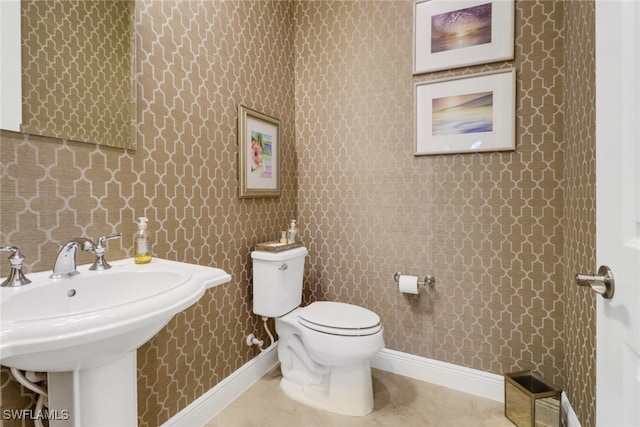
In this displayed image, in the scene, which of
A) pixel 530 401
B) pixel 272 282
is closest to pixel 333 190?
pixel 272 282

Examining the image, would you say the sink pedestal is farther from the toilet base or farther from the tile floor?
the toilet base

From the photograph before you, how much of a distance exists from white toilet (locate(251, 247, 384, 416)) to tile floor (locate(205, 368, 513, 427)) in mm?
63

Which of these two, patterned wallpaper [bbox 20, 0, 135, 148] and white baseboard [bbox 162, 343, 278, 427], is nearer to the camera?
patterned wallpaper [bbox 20, 0, 135, 148]

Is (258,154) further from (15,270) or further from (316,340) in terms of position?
(15,270)

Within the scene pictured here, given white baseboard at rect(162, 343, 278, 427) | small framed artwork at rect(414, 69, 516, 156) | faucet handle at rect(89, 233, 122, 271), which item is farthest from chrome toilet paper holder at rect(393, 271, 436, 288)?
faucet handle at rect(89, 233, 122, 271)

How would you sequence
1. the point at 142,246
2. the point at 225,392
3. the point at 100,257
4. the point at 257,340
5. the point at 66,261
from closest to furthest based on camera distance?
the point at 66,261, the point at 100,257, the point at 142,246, the point at 225,392, the point at 257,340

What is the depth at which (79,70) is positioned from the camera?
116 centimetres

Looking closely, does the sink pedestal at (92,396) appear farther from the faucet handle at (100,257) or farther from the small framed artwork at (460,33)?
the small framed artwork at (460,33)

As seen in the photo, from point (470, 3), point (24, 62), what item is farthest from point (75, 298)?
point (470, 3)

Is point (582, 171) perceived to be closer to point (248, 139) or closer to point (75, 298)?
point (248, 139)

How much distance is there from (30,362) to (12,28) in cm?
99

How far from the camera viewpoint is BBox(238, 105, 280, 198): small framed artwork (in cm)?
186

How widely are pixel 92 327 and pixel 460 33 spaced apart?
7.18 ft
